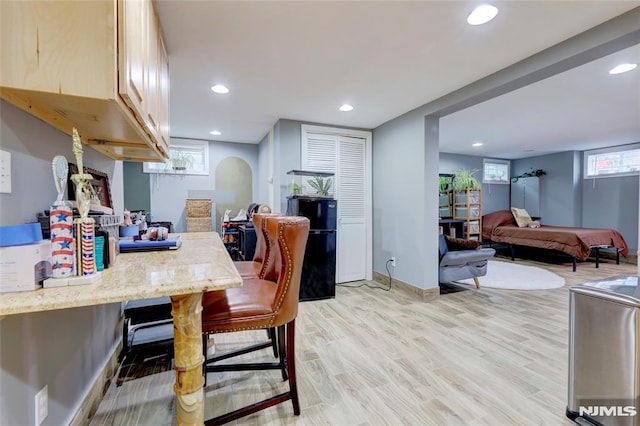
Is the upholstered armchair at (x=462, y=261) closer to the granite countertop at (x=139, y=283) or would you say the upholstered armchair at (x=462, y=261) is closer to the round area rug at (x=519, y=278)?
the round area rug at (x=519, y=278)

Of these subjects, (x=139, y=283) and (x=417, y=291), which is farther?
(x=417, y=291)

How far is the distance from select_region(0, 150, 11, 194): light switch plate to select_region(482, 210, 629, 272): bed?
23.0 ft

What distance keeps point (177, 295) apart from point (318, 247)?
2.57 meters

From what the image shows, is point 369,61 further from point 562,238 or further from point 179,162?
point 562,238

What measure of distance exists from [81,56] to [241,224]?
3.64m

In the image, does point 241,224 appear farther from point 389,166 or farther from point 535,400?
point 535,400

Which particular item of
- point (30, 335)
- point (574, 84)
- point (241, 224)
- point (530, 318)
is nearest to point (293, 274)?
point (30, 335)

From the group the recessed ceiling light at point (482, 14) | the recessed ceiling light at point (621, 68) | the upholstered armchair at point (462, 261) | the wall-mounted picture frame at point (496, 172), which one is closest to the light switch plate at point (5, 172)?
the recessed ceiling light at point (482, 14)

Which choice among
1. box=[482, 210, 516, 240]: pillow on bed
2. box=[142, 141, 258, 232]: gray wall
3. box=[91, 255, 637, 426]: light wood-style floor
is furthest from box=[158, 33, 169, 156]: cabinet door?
box=[482, 210, 516, 240]: pillow on bed

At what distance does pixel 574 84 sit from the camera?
2912mm

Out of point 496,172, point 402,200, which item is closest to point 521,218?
point 496,172

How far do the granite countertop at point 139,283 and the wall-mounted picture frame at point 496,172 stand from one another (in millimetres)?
7708

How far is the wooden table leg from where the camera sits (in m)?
1.03

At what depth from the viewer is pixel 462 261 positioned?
366cm
